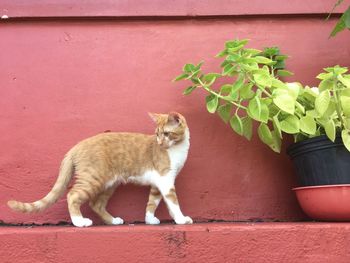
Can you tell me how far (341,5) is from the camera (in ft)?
9.52

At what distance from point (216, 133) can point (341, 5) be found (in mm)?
1127

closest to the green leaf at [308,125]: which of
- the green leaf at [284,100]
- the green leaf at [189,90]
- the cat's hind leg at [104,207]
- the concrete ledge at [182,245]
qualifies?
the green leaf at [284,100]

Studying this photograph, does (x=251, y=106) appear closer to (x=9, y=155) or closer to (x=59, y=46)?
(x=59, y=46)

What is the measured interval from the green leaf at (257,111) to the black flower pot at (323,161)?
0.84 feet

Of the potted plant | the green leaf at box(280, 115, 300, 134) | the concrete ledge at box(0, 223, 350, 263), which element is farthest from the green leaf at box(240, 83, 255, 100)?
the concrete ledge at box(0, 223, 350, 263)

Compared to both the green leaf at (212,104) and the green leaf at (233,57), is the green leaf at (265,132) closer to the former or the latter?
the green leaf at (212,104)

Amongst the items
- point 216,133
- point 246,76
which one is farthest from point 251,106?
point 216,133

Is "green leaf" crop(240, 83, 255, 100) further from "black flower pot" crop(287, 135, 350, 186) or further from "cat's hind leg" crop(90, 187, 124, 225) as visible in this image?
"cat's hind leg" crop(90, 187, 124, 225)

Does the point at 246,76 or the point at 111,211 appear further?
the point at 111,211

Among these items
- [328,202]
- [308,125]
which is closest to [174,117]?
[308,125]

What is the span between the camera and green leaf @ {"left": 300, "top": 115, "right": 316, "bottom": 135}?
96.1 inches

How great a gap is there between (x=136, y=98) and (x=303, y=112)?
1.01 metres

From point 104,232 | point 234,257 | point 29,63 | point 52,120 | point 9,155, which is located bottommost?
point 234,257

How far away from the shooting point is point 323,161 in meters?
2.40
